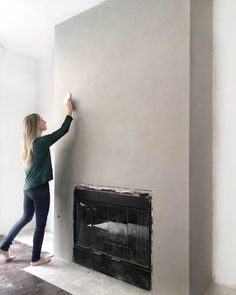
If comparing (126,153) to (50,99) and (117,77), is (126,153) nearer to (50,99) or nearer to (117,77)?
(117,77)

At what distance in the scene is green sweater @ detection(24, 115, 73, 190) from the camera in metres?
2.47

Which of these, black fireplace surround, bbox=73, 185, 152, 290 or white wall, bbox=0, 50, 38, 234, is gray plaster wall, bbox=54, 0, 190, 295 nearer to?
black fireplace surround, bbox=73, 185, 152, 290

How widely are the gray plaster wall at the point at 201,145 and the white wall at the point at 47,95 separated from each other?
2191 mm

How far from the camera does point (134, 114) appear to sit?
2.16 meters

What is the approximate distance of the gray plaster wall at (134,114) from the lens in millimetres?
1901

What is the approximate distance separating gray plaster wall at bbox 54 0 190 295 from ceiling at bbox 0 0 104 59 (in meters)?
0.13

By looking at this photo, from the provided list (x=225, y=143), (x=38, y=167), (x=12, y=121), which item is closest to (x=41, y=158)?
(x=38, y=167)

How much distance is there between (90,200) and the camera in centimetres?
247

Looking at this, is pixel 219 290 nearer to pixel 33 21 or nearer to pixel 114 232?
pixel 114 232

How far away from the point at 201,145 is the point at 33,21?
2188 mm

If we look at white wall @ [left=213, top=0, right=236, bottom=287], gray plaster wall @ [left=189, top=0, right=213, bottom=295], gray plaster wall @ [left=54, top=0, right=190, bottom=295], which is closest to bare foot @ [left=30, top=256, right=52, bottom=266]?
gray plaster wall @ [left=54, top=0, right=190, bottom=295]

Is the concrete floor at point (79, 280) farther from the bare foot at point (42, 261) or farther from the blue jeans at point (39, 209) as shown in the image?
the blue jeans at point (39, 209)

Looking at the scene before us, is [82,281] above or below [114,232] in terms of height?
below

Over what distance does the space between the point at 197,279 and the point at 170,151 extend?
3.24ft
